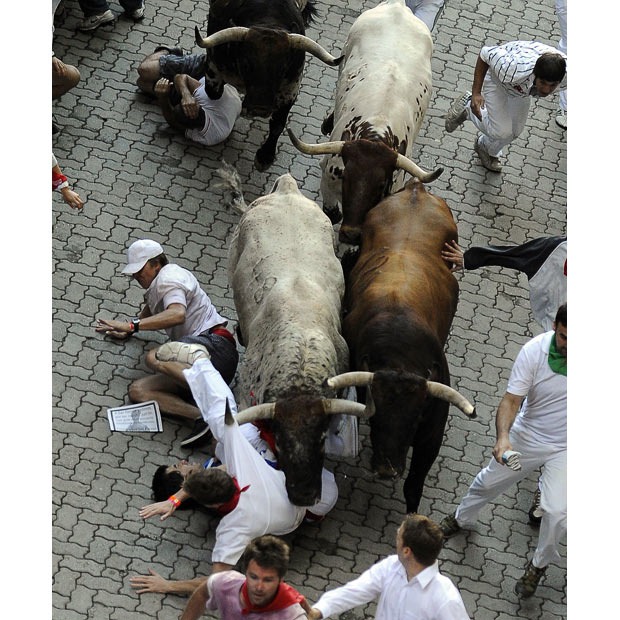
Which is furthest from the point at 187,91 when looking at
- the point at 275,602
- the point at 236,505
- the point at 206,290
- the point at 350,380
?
the point at 275,602

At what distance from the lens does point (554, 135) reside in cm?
1275

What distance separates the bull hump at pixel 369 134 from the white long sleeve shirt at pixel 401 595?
456 cm

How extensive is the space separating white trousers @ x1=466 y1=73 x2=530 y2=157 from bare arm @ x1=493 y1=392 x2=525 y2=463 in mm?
4302

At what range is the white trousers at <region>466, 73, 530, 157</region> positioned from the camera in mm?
11562

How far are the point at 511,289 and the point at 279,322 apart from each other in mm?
3169

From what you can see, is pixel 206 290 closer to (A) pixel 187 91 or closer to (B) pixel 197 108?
(B) pixel 197 108

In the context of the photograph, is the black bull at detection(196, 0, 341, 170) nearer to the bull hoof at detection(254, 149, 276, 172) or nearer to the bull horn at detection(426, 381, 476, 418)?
the bull hoof at detection(254, 149, 276, 172)

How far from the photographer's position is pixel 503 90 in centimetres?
1154

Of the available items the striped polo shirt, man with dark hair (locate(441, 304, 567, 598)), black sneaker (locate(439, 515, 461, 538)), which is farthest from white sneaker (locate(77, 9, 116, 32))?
black sneaker (locate(439, 515, 461, 538))

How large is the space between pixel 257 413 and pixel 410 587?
1841 mm

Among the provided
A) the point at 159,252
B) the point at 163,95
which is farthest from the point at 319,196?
the point at 159,252

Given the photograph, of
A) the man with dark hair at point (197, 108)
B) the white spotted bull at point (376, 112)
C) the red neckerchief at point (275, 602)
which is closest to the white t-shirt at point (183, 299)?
the white spotted bull at point (376, 112)

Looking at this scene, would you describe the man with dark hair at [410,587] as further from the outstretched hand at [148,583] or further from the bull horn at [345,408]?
the outstretched hand at [148,583]

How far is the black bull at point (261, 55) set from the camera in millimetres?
10805
